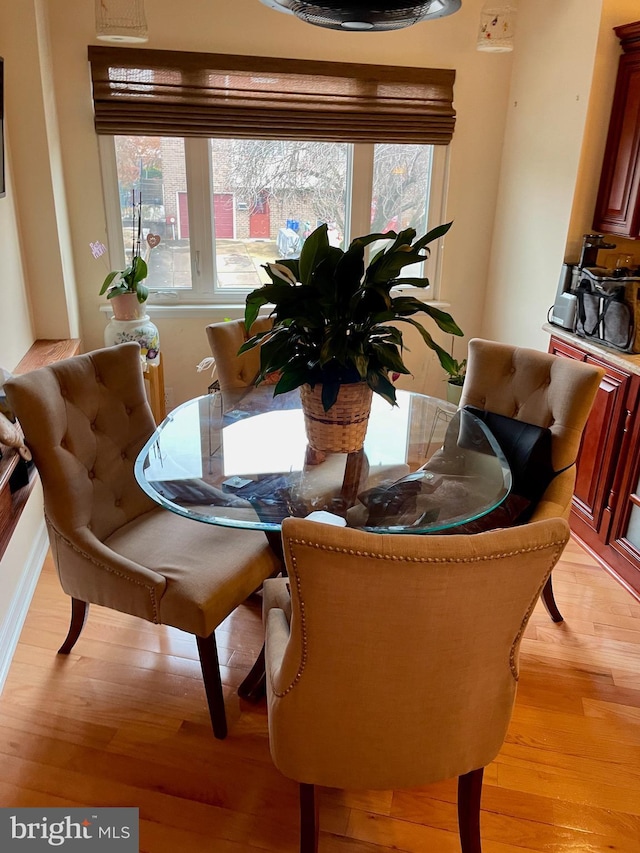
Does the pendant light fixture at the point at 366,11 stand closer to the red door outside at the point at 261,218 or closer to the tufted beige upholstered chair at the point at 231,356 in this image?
the tufted beige upholstered chair at the point at 231,356

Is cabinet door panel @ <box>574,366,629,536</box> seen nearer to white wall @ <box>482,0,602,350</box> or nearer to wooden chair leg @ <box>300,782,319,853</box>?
white wall @ <box>482,0,602,350</box>

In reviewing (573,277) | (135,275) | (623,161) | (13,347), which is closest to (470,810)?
(573,277)

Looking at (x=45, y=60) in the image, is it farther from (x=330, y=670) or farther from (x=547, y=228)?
(x=330, y=670)

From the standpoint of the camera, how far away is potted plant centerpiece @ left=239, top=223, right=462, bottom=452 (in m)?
1.67

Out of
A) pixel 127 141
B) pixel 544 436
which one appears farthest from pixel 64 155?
pixel 544 436

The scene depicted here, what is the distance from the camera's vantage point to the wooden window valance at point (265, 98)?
3086 millimetres

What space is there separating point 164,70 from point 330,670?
3.05 metres

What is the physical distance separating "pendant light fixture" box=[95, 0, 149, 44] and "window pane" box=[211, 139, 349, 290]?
0.80 metres

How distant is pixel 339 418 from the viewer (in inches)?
70.1

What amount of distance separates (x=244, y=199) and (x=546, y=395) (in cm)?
217

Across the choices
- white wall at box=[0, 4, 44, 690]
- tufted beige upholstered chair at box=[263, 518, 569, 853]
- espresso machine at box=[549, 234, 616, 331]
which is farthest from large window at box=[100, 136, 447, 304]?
tufted beige upholstered chair at box=[263, 518, 569, 853]

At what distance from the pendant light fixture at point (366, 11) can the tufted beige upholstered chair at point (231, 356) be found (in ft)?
3.96

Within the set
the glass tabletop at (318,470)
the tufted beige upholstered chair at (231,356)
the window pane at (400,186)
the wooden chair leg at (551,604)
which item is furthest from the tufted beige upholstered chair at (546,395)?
the window pane at (400,186)

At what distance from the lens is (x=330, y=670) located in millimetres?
1157
